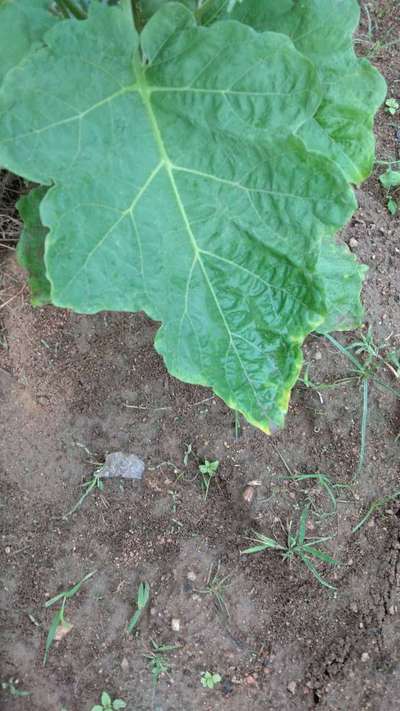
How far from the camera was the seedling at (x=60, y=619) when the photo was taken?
1.85 meters

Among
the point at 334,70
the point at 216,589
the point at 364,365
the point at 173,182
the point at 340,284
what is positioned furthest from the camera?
the point at 364,365

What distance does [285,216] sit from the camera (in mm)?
1271

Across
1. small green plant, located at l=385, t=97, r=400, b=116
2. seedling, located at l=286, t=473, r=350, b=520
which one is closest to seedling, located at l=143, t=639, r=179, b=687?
seedling, located at l=286, t=473, r=350, b=520

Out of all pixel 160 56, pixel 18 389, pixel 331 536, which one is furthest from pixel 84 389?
pixel 160 56

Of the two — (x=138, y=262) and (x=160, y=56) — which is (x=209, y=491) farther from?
(x=160, y=56)

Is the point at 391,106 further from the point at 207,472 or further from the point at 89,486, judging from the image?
the point at 89,486

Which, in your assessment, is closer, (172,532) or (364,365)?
(172,532)

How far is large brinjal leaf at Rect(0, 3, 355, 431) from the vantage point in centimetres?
122

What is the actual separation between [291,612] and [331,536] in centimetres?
23

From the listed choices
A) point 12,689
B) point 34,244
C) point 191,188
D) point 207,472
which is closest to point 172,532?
point 207,472

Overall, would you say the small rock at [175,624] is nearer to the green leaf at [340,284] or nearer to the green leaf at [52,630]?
the green leaf at [52,630]

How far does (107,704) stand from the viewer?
6.02ft

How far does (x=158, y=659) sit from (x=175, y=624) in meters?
0.10

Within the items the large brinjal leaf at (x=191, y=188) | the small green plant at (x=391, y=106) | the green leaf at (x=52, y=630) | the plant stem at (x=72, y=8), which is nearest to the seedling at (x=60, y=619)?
the green leaf at (x=52, y=630)
